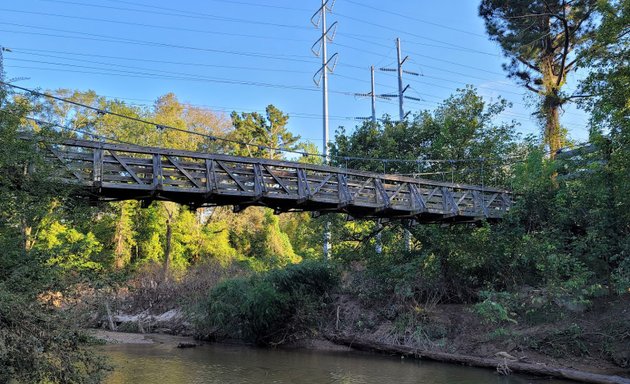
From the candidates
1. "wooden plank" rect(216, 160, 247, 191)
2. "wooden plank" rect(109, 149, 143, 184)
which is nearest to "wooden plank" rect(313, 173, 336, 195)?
"wooden plank" rect(216, 160, 247, 191)

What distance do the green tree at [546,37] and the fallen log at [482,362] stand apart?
33.4 feet

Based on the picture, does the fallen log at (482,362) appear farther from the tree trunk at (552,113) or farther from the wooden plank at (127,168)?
the tree trunk at (552,113)

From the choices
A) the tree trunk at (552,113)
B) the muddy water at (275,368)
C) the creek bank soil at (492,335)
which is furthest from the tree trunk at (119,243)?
the tree trunk at (552,113)

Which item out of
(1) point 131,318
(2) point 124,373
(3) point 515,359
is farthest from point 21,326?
(1) point 131,318

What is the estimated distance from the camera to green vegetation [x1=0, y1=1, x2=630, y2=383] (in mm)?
7629

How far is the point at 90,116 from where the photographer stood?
30156 millimetres

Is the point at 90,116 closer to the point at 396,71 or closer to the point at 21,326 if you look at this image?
the point at 396,71

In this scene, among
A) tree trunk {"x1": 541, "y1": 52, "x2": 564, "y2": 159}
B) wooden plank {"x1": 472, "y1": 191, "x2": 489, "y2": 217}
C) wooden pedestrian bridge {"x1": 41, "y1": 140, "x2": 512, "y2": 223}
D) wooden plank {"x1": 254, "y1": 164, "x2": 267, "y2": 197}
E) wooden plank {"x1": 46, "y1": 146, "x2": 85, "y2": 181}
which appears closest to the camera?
wooden plank {"x1": 46, "y1": 146, "x2": 85, "y2": 181}

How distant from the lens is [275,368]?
14078mm

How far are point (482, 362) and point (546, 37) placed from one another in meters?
14.8

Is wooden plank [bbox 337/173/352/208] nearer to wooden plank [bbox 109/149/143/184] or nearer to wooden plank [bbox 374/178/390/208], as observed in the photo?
wooden plank [bbox 374/178/390/208]

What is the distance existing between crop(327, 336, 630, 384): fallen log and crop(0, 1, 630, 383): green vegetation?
29.0 inches

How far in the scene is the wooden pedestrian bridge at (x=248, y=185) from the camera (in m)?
11.2

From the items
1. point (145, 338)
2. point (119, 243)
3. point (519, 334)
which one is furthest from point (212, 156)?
point (119, 243)
